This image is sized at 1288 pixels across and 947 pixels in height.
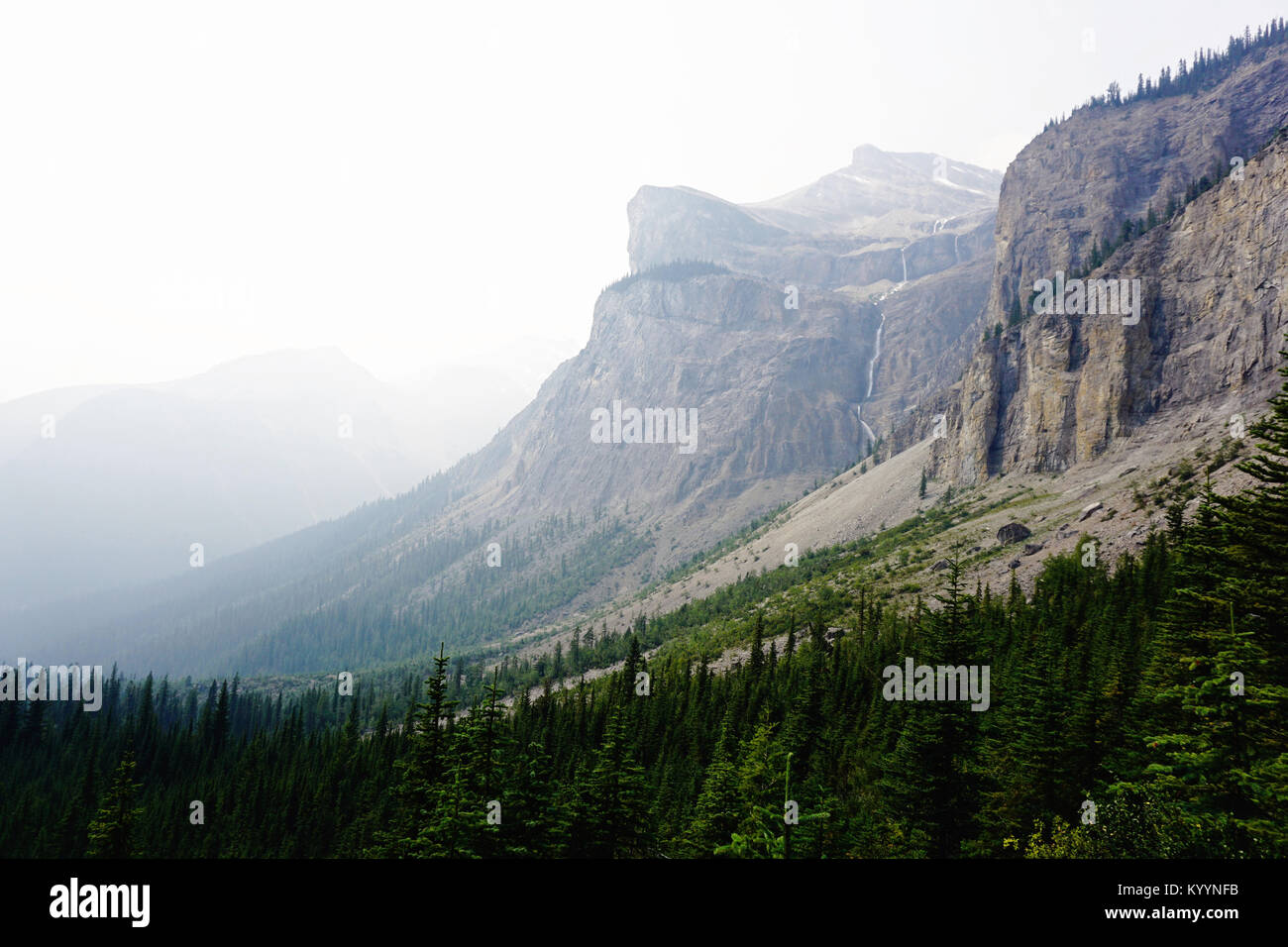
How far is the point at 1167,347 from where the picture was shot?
12975 cm

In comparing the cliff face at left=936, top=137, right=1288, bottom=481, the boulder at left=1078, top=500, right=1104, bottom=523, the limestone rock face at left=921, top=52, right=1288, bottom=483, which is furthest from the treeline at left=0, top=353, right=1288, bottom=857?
the limestone rock face at left=921, top=52, right=1288, bottom=483

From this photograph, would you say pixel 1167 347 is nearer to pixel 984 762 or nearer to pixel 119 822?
pixel 984 762

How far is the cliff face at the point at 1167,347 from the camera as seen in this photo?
4562 inches

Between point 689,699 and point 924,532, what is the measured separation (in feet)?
242

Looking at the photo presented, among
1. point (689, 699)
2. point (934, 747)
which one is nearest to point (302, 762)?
point (689, 699)

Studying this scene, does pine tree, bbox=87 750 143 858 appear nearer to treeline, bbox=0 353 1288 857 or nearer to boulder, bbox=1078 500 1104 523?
treeline, bbox=0 353 1288 857

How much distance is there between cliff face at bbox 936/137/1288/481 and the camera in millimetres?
115875

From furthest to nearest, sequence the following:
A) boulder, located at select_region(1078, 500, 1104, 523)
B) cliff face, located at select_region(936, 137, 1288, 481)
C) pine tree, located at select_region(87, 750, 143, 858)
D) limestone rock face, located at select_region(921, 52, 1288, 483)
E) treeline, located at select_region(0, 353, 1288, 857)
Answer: limestone rock face, located at select_region(921, 52, 1288, 483) < cliff face, located at select_region(936, 137, 1288, 481) < boulder, located at select_region(1078, 500, 1104, 523) < pine tree, located at select_region(87, 750, 143, 858) < treeline, located at select_region(0, 353, 1288, 857)

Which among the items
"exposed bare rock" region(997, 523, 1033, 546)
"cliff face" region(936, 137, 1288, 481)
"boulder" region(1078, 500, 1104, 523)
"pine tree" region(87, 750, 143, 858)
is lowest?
"pine tree" region(87, 750, 143, 858)

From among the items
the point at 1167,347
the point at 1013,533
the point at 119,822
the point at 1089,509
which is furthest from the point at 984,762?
the point at 1167,347

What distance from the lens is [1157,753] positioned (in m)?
27.4

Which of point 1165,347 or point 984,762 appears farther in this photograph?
point 1165,347

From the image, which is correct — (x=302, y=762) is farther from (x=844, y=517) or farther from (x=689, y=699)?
(x=844, y=517)

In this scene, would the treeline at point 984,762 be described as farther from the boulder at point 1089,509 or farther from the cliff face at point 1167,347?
the cliff face at point 1167,347
